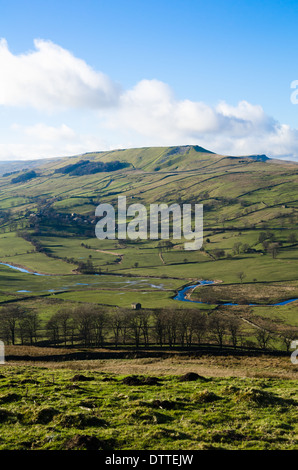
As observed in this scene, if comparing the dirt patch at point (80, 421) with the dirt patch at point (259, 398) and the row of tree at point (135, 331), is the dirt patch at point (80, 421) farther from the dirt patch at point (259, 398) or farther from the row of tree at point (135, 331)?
the row of tree at point (135, 331)

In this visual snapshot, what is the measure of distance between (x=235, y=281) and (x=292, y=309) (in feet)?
167

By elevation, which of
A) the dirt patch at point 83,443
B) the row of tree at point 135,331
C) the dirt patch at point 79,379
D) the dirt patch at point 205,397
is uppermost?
the dirt patch at point 83,443

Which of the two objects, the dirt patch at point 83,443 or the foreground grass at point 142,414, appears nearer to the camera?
the dirt patch at point 83,443

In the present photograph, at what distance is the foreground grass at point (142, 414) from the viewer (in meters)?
20.7

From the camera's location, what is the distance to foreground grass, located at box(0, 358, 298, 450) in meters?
20.7

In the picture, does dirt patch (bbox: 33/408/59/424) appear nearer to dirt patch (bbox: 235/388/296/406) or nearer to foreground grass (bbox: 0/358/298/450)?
foreground grass (bbox: 0/358/298/450)

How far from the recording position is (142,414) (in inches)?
993

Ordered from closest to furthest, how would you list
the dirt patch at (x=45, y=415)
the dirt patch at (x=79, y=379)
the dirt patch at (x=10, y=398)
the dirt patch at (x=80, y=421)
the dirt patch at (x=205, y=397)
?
the dirt patch at (x=80, y=421), the dirt patch at (x=45, y=415), the dirt patch at (x=10, y=398), the dirt patch at (x=205, y=397), the dirt patch at (x=79, y=379)

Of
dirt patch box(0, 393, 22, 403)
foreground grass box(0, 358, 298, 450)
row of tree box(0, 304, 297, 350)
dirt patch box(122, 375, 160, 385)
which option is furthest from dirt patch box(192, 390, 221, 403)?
row of tree box(0, 304, 297, 350)

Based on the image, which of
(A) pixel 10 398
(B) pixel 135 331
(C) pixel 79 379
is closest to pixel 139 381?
(C) pixel 79 379

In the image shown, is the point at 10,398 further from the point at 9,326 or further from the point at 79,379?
the point at 9,326

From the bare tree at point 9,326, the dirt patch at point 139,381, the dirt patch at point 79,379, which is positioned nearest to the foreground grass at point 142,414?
the dirt patch at point 139,381

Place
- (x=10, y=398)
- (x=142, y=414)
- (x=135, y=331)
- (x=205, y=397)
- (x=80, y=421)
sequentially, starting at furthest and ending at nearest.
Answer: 1. (x=135, y=331)
2. (x=205, y=397)
3. (x=10, y=398)
4. (x=142, y=414)
5. (x=80, y=421)

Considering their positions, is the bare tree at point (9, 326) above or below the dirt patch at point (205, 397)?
below
